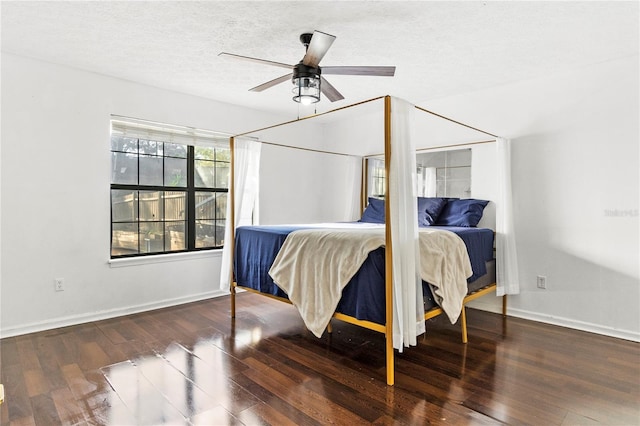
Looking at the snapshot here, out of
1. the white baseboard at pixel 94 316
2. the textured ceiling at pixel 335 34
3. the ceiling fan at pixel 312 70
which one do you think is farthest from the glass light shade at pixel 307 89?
the white baseboard at pixel 94 316

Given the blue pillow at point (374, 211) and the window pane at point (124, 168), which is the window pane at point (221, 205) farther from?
the blue pillow at point (374, 211)

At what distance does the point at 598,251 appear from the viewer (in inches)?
123

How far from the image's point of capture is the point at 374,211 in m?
4.27

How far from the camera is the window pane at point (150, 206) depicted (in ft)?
12.7

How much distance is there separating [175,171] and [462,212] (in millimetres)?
3058

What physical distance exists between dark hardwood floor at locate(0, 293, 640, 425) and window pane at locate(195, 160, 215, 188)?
5.44 feet

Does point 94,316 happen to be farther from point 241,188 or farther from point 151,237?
point 241,188

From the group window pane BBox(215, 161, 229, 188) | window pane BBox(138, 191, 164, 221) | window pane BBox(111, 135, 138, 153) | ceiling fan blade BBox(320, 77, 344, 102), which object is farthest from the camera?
window pane BBox(215, 161, 229, 188)

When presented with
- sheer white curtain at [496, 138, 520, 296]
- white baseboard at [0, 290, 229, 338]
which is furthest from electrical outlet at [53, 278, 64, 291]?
sheer white curtain at [496, 138, 520, 296]

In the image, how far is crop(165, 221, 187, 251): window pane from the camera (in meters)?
4.07

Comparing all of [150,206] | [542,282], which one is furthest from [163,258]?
[542,282]

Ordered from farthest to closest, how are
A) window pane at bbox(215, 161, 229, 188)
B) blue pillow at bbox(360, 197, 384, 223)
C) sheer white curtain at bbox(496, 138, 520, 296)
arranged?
window pane at bbox(215, 161, 229, 188) → blue pillow at bbox(360, 197, 384, 223) → sheer white curtain at bbox(496, 138, 520, 296)

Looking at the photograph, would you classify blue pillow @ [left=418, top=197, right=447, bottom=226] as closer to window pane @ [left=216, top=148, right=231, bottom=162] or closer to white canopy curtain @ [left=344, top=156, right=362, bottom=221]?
white canopy curtain @ [left=344, top=156, right=362, bottom=221]

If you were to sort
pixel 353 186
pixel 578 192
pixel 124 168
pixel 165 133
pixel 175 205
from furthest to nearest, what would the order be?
pixel 353 186, pixel 175 205, pixel 165 133, pixel 124 168, pixel 578 192
